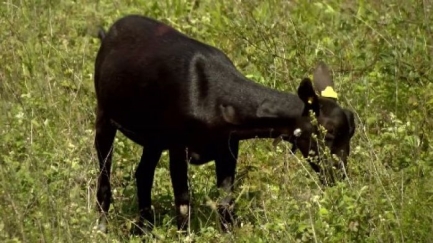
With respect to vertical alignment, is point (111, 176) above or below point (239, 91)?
below

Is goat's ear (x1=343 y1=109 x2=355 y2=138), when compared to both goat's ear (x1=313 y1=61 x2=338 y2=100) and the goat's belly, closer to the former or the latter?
goat's ear (x1=313 y1=61 x2=338 y2=100)

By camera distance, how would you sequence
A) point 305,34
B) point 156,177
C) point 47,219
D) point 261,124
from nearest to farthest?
point 47,219 < point 261,124 < point 156,177 < point 305,34

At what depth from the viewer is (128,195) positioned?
31.6 ft

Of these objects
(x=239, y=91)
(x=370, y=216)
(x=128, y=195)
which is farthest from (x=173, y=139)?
(x=370, y=216)

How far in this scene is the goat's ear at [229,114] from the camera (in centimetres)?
843

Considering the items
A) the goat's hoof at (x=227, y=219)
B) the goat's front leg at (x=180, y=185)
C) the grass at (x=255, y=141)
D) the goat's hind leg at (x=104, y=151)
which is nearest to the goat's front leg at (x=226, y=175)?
the goat's hoof at (x=227, y=219)

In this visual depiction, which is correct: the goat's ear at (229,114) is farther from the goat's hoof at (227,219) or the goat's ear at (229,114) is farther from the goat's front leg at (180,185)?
the goat's hoof at (227,219)

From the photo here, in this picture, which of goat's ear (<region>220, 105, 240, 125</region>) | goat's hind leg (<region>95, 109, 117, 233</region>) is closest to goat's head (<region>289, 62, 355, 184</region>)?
goat's ear (<region>220, 105, 240, 125</region>)

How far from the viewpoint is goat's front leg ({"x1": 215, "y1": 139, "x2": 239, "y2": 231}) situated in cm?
853

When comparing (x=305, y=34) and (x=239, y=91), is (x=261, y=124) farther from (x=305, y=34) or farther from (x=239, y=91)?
(x=305, y=34)


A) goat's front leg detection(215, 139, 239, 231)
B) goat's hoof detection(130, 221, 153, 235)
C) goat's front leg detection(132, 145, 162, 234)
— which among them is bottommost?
goat's hoof detection(130, 221, 153, 235)

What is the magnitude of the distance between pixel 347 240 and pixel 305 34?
4.63 meters

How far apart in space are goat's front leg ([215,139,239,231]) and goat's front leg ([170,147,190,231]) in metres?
0.23

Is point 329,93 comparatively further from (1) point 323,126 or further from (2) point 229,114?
(2) point 229,114
